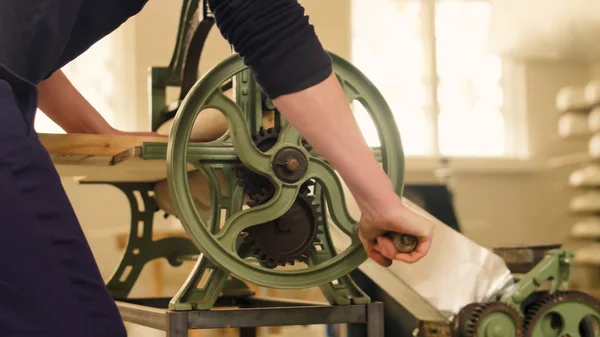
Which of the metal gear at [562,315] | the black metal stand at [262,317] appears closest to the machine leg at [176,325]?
the black metal stand at [262,317]

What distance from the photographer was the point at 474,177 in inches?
181

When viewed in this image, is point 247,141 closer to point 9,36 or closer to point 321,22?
point 9,36

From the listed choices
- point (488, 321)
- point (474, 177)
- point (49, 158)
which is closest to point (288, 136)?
point (49, 158)

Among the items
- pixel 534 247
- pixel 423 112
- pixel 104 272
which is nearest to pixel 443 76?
pixel 423 112

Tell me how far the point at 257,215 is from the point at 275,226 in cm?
5

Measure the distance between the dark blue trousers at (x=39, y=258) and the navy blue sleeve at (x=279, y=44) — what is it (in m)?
0.26

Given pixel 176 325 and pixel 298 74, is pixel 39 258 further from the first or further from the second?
pixel 176 325

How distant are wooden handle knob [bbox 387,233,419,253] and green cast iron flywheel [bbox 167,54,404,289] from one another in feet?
1.13

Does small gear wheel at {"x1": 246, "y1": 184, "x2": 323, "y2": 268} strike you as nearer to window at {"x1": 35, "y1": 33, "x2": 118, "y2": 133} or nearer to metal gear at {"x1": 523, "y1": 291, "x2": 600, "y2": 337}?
metal gear at {"x1": 523, "y1": 291, "x2": 600, "y2": 337}

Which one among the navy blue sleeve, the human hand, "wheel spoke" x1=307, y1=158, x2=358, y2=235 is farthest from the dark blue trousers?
"wheel spoke" x1=307, y1=158, x2=358, y2=235

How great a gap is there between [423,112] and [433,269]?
2883mm

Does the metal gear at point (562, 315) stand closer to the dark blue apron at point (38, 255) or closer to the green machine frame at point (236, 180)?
the green machine frame at point (236, 180)

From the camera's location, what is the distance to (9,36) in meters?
0.76

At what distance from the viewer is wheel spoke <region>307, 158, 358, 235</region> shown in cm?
131
